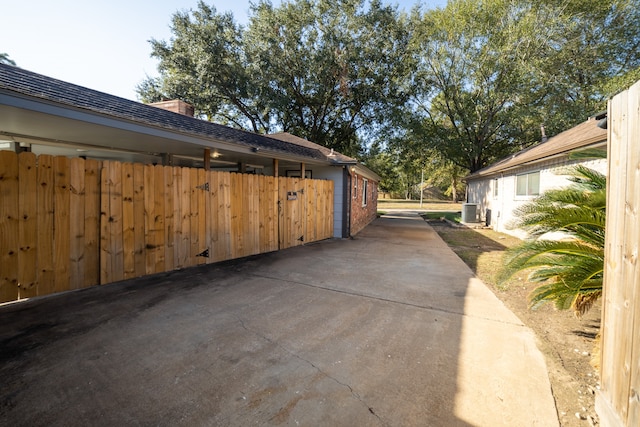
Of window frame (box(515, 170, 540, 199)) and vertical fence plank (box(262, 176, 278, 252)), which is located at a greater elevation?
window frame (box(515, 170, 540, 199))

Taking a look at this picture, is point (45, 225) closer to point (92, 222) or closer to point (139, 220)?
point (92, 222)

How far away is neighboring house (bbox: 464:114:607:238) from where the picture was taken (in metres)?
7.04

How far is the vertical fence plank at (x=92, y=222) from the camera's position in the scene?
445cm

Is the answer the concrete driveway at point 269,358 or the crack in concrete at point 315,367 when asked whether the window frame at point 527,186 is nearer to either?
the concrete driveway at point 269,358

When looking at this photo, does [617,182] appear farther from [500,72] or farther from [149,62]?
[149,62]

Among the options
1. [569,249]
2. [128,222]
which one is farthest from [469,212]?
[128,222]

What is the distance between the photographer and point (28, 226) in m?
3.89

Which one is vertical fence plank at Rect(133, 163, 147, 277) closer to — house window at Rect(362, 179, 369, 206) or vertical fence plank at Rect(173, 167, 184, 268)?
vertical fence plank at Rect(173, 167, 184, 268)

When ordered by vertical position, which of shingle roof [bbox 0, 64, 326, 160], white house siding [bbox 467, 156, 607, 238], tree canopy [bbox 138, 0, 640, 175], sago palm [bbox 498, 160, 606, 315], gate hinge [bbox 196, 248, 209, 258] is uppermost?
tree canopy [bbox 138, 0, 640, 175]

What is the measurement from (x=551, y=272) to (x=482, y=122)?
22280 mm

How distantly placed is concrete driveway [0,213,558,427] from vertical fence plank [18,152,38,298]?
303 mm

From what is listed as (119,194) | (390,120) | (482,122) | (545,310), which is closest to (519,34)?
(482,122)

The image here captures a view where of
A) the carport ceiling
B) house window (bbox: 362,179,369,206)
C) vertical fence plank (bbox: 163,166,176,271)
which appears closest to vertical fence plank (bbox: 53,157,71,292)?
the carport ceiling

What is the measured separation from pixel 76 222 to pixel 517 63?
2403 centimetres
